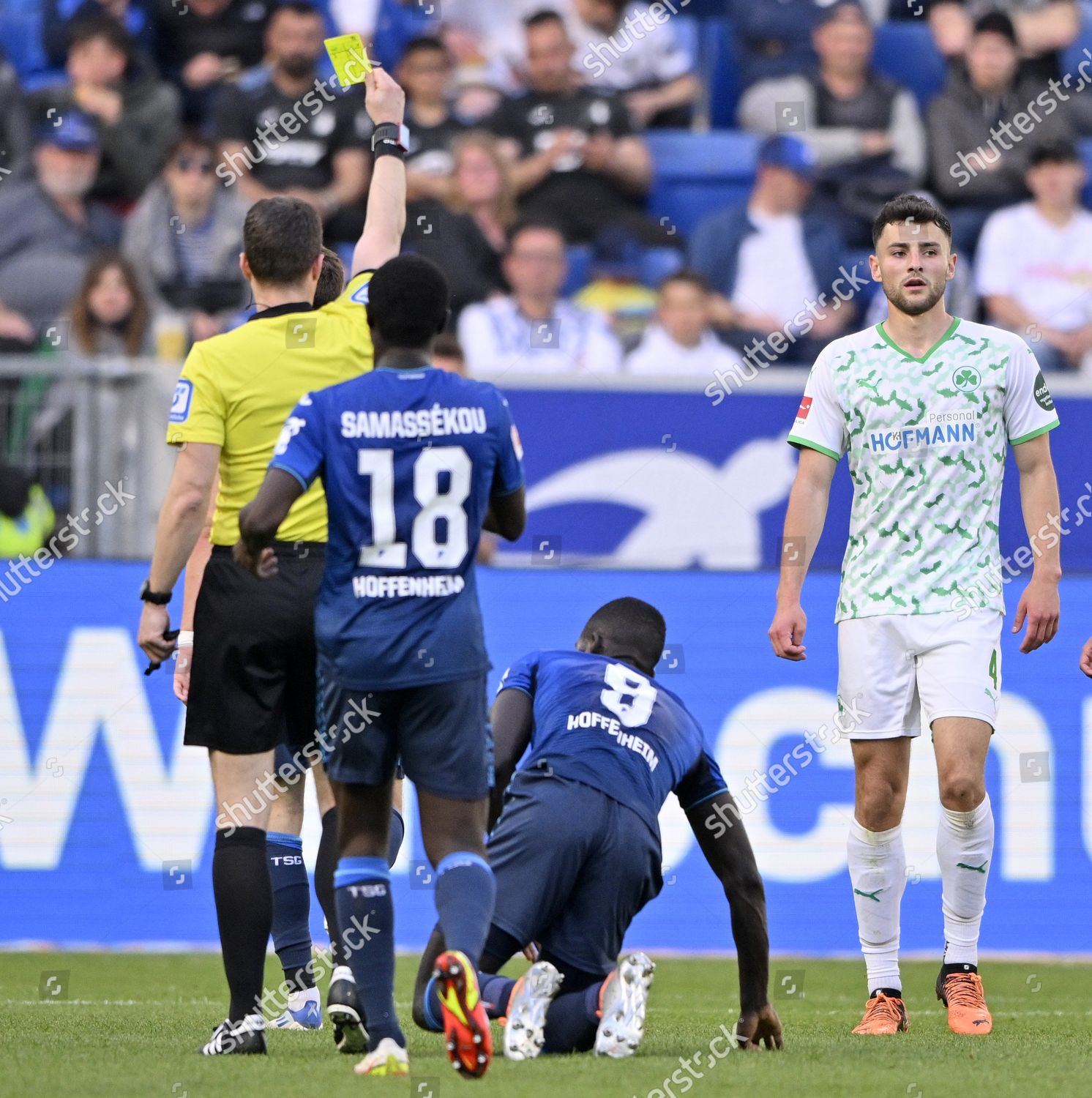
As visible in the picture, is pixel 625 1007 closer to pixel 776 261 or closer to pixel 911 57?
pixel 776 261

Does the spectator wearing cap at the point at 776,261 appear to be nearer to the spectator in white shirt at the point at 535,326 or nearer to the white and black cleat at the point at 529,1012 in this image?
the spectator in white shirt at the point at 535,326

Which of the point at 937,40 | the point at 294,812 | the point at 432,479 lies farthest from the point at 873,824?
the point at 937,40

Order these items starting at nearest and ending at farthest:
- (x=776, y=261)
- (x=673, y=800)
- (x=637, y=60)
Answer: (x=673, y=800) < (x=776, y=261) < (x=637, y=60)

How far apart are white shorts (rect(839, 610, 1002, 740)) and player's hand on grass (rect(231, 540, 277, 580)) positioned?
1.96 meters

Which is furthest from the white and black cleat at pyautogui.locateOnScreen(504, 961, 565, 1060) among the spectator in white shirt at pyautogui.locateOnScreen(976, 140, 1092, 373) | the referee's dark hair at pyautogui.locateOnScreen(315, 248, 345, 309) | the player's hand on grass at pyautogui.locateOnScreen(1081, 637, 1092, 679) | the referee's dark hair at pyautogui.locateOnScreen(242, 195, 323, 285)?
the spectator in white shirt at pyautogui.locateOnScreen(976, 140, 1092, 373)

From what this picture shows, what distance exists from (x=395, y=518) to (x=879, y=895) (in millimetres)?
2165

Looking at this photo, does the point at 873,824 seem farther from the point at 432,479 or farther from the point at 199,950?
the point at 199,950

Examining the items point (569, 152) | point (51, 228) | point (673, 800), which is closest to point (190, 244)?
point (51, 228)

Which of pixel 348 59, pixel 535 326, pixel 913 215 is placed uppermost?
pixel 348 59

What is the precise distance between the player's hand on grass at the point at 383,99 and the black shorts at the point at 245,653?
1475mm

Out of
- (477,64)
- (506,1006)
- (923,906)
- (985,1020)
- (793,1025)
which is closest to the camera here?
(506,1006)

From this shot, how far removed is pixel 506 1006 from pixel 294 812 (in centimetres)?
95

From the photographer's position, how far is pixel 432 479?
4.25m

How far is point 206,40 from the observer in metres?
13.0
